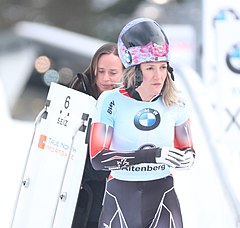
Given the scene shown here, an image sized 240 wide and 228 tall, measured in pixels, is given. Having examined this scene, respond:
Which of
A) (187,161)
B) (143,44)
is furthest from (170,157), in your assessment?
(143,44)

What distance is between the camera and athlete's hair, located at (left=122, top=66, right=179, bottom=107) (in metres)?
4.09

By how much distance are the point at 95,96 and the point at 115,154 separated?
1.01 m

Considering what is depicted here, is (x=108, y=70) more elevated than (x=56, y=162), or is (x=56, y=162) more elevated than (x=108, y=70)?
(x=108, y=70)

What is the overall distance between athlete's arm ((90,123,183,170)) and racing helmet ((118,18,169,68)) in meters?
0.38

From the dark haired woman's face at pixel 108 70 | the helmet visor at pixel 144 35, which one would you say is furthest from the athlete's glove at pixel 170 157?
the dark haired woman's face at pixel 108 70

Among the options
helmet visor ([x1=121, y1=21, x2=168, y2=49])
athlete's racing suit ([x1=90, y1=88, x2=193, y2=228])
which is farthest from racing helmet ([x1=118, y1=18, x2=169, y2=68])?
athlete's racing suit ([x1=90, y1=88, x2=193, y2=228])

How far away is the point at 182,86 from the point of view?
1190 centimetres

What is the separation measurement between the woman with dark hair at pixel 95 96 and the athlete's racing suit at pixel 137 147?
1.93 ft

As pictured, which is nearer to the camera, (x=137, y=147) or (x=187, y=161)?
(x=187, y=161)

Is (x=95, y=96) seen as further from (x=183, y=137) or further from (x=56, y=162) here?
(x=183, y=137)

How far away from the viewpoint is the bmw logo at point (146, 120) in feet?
13.3

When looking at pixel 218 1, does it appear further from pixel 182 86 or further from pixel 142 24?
pixel 142 24

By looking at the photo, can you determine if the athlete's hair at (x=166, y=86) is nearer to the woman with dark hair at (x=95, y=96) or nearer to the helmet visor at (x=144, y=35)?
the helmet visor at (x=144, y=35)

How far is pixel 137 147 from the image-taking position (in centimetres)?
404
